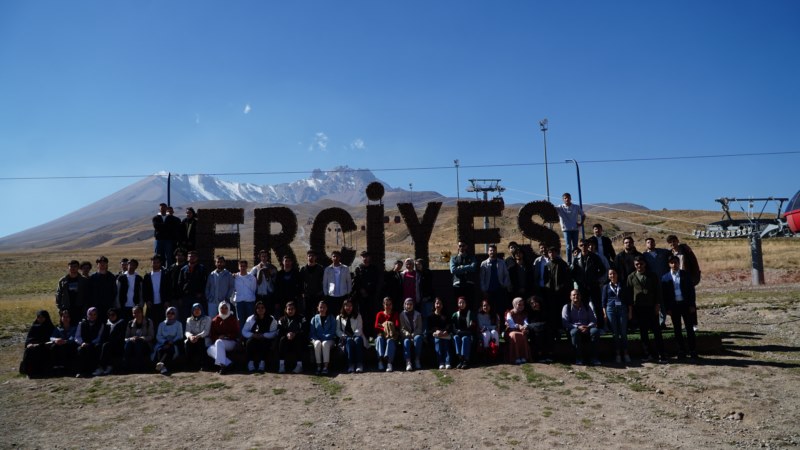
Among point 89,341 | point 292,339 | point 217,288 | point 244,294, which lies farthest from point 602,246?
point 89,341

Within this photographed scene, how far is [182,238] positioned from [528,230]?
8.91 meters

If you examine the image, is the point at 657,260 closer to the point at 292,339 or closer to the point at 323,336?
the point at 323,336

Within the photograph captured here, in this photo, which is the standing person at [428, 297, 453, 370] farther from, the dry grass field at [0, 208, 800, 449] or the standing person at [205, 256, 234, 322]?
the standing person at [205, 256, 234, 322]

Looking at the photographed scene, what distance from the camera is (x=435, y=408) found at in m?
8.21

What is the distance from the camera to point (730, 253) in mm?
44094

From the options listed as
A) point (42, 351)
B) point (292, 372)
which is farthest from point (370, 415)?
point (42, 351)

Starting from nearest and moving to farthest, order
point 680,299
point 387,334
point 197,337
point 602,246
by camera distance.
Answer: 1. point 680,299
2. point 197,337
3. point 387,334
4. point 602,246

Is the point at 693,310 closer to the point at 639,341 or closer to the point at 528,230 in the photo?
the point at 639,341

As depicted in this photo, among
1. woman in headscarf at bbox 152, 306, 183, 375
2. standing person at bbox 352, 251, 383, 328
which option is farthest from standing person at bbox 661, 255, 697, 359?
woman in headscarf at bbox 152, 306, 183, 375

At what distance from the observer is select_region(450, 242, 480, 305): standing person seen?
38.2ft

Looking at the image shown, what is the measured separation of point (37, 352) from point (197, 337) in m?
3.19

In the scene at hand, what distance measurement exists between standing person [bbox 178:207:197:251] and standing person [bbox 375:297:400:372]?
5.87 metres

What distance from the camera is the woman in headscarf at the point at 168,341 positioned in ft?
35.0

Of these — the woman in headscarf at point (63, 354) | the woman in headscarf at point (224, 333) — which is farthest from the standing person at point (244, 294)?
the woman in headscarf at point (63, 354)
